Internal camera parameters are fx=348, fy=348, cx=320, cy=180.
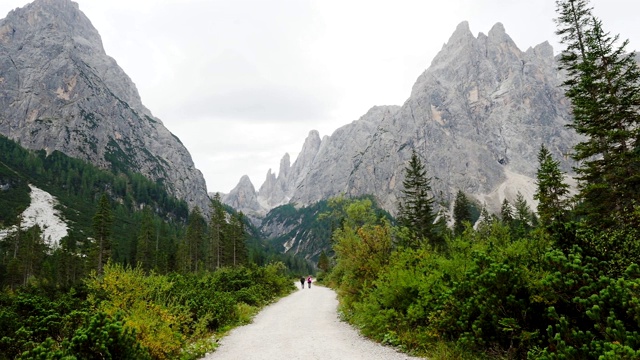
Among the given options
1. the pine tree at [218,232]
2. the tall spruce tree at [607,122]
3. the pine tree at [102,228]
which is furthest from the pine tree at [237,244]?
the tall spruce tree at [607,122]

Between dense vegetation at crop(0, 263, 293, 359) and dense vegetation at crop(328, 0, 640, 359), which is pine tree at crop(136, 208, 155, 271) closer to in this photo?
dense vegetation at crop(0, 263, 293, 359)

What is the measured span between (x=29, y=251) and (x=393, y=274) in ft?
270

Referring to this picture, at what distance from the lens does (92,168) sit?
17575 centimetres

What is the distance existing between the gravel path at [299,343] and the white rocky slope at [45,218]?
109 meters

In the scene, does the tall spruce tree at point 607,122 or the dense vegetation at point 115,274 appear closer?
the dense vegetation at point 115,274

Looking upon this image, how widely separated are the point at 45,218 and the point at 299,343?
138785 mm

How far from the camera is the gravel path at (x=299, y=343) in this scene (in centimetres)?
1038

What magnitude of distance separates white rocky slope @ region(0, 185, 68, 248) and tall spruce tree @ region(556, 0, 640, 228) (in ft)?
394

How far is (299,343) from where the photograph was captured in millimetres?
12234

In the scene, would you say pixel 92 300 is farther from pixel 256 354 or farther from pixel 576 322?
pixel 576 322

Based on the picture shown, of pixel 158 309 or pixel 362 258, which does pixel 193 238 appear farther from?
pixel 158 309

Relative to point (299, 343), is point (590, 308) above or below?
above

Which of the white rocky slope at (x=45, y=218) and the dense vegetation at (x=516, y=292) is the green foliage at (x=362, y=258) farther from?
the white rocky slope at (x=45, y=218)

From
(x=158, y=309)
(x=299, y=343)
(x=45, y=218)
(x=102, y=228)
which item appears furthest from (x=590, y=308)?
(x=45, y=218)
